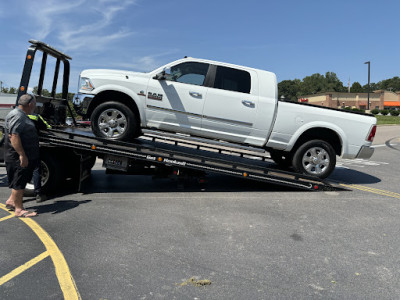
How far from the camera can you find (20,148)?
175 inches

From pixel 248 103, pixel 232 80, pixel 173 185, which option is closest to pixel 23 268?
pixel 173 185

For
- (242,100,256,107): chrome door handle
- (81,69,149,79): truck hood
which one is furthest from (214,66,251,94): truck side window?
(81,69,149,79): truck hood

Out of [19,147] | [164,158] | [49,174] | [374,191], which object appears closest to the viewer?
[19,147]

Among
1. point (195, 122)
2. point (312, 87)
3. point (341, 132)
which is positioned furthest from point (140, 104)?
point (312, 87)

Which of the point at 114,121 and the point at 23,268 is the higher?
the point at 114,121

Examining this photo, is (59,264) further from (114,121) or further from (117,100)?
(117,100)

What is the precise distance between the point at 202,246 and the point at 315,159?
11.8 ft

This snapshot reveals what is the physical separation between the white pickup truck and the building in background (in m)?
80.6

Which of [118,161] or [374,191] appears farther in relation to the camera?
[374,191]

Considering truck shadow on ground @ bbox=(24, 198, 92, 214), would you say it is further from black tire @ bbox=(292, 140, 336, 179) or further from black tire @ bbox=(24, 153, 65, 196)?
black tire @ bbox=(292, 140, 336, 179)

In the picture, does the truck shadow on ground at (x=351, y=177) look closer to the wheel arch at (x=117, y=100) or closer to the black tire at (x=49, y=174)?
the wheel arch at (x=117, y=100)

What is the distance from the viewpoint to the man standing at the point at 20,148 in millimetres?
4457

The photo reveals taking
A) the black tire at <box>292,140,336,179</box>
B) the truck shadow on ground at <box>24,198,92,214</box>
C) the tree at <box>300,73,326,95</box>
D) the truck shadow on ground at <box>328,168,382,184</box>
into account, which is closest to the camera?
the truck shadow on ground at <box>24,198,92,214</box>

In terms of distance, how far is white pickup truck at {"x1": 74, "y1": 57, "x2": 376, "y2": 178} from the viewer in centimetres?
597
